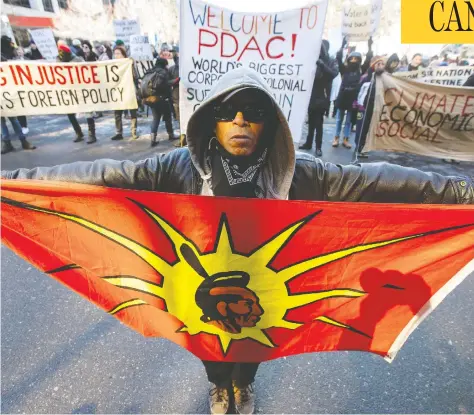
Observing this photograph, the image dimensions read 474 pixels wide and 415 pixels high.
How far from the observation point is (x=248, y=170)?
1.31m

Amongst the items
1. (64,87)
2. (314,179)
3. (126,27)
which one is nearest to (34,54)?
(126,27)

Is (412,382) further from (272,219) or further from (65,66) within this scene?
(65,66)

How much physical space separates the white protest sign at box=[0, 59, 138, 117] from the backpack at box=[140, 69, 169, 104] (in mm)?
341

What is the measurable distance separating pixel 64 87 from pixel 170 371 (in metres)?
5.50

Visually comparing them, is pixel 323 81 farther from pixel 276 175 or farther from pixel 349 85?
pixel 276 175

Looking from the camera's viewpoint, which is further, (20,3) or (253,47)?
(20,3)

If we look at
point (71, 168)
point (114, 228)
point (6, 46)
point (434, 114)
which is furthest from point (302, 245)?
point (6, 46)

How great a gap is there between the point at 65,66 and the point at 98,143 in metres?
1.77

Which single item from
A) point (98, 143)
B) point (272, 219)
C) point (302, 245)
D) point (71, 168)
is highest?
point (71, 168)

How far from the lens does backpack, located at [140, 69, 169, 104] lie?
247 inches

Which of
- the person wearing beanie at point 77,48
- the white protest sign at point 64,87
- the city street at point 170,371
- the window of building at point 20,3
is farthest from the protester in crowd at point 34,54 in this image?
the window of building at point 20,3

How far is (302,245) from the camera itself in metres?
1.30

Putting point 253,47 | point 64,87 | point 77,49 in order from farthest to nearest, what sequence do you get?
point 77,49 → point 64,87 → point 253,47

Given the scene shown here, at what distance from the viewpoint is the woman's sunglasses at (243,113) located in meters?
1.24
